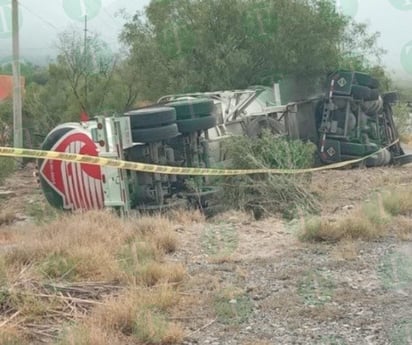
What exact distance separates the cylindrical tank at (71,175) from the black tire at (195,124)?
1343 millimetres

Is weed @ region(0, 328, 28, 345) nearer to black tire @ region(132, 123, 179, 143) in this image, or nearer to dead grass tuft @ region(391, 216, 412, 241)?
dead grass tuft @ region(391, 216, 412, 241)

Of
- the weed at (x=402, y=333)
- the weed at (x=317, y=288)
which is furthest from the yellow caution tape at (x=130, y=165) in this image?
the weed at (x=402, y=333)

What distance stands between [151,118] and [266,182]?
86.2 inches

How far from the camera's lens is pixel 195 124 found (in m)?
10.3

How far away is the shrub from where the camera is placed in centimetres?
1034

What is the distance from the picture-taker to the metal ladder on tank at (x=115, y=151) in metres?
9.20

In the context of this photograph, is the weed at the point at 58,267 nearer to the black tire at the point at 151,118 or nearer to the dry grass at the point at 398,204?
the black tire at the point at 151,118

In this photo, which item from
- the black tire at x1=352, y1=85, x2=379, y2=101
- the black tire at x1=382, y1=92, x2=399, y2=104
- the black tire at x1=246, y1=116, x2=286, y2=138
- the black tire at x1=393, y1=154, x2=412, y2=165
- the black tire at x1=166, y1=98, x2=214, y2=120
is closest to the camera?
the black tire at x1=166, y1=98, x2=214, y2=120

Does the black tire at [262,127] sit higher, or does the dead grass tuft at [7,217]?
the black tire at [262,127]

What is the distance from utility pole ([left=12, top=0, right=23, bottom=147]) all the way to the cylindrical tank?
11223 mm

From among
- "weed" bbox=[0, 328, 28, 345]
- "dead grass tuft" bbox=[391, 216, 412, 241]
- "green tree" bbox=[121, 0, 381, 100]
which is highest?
"green tree" bbox=[121, 0, 381, 100]

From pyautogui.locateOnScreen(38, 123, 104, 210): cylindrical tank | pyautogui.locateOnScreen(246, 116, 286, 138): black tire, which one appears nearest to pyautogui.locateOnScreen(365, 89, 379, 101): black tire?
pyautogui.locateOnScreen(246, 116, 286, 138): black tire

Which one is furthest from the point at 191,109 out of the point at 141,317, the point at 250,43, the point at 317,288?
the point at 250,43

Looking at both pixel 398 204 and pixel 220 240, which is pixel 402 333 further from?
pixel 398 204
